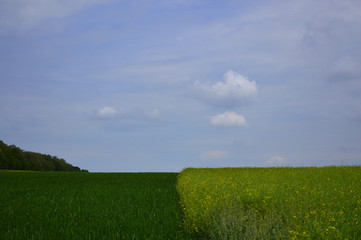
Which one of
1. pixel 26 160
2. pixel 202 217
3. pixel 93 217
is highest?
pixel 26 160

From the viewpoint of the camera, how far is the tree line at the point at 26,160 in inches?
2119

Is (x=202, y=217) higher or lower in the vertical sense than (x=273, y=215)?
lower

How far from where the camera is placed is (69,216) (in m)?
10.8

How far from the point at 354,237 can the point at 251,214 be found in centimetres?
261

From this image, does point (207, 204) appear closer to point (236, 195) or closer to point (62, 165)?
point (236, 195)

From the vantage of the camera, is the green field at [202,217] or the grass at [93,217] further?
the grass at [93,217]

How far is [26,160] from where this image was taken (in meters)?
59.7

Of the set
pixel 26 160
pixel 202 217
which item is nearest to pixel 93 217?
pixel 202 217

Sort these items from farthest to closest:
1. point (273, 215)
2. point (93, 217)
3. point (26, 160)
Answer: point (26, 160)
point (93, 217)
point (273, 215)

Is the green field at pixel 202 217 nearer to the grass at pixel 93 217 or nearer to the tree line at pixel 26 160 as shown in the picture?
the grass at pixel 93 217

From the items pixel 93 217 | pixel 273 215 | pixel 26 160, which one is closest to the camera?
pixel 273 215

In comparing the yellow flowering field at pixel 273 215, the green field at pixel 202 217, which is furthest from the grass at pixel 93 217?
the yellow flowering field at pixel 273 215

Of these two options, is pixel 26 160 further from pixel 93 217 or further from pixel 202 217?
pixel 202 217

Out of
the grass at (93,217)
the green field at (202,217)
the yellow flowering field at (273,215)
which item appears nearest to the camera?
the yellow flowering field at (273,215)
